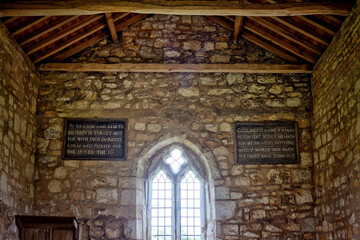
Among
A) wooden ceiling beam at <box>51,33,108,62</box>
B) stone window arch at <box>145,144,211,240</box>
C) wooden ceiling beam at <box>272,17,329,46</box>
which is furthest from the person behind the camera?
wooden ceiling beam at <box>51,33,108,62</box>

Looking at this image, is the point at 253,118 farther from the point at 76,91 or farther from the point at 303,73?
the point at 76,91

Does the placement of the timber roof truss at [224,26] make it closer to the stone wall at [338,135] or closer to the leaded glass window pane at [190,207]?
the stone wall at [338,135]

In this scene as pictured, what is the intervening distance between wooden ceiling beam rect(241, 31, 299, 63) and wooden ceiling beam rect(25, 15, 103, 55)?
223 cm

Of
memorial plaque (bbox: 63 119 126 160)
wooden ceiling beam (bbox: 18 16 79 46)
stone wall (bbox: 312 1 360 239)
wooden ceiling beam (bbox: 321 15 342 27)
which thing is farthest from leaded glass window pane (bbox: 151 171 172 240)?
wooden ceiling beam (bbox: 321 15 342 27)

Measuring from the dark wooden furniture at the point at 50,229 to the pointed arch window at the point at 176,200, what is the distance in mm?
1697

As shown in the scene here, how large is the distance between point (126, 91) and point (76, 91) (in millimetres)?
719

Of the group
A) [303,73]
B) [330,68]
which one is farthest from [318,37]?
[303,73]

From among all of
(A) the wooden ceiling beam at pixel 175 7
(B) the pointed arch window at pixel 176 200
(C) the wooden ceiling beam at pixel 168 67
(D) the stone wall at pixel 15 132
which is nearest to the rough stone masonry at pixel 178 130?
(D) the stone wall at pixel 15 132

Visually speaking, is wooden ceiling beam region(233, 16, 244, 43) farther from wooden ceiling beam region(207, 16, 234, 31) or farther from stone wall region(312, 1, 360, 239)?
stone wall region(312, 1, 360, 239)

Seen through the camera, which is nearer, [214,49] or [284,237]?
[284,237]

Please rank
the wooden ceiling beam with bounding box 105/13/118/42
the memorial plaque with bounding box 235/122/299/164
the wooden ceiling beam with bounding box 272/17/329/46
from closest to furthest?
the wooden ceiling beam with bounding box 272/17/329/46 → the wooden ceiling beam with bounding box 105/13/118/42 → the memorial plaque with bounding box 235/122/299/164

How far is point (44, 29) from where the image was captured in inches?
233

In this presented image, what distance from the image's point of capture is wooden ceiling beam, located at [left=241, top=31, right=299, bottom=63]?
666 cm

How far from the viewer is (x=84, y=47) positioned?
6738mm
